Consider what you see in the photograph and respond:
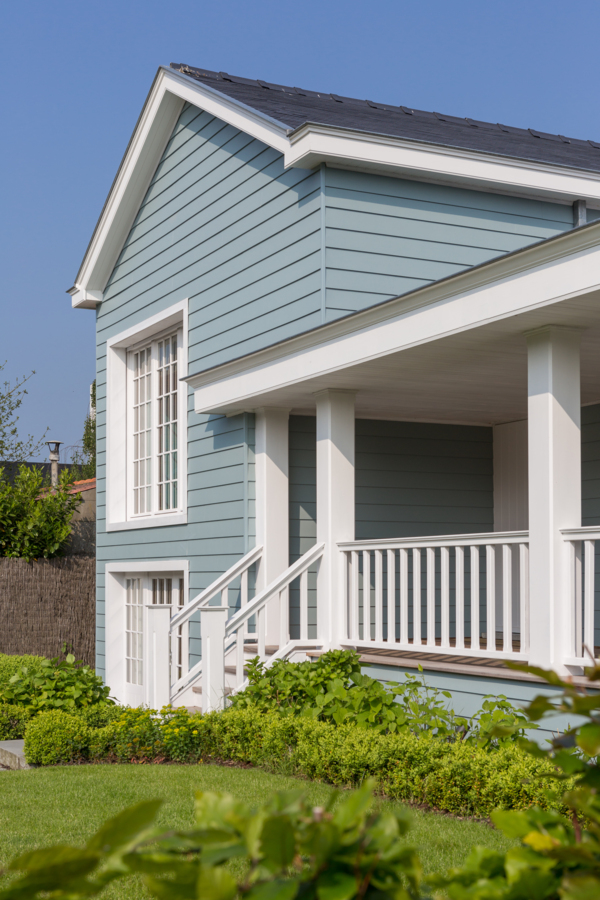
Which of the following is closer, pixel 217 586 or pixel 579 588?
pixel 579 588

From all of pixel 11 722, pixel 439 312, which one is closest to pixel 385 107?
pixel 439 312

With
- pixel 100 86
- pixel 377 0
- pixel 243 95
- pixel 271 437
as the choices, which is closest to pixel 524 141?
pixel 243 95

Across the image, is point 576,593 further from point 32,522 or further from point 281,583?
point 32,522

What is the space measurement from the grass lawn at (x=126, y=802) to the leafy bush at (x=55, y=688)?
4.35 ft

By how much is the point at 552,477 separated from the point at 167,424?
22.1ft

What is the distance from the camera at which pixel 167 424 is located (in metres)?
11.5

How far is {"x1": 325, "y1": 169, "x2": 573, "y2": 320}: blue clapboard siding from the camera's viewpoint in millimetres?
8297

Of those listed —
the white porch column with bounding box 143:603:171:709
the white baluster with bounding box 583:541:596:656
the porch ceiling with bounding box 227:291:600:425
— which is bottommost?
the white porch column with bounding box 143:603:171:709

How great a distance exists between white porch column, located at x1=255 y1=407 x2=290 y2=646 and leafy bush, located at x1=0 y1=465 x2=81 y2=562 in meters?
6.44

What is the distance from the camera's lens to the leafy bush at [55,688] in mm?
8398

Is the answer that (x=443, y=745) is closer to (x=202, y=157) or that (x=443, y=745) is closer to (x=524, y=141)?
(x=202, y=157)

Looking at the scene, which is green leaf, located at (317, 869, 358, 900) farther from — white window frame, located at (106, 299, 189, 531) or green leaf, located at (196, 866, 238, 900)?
white window frame, located at (106, 299, 189, 531)

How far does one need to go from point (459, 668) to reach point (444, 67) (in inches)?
1241

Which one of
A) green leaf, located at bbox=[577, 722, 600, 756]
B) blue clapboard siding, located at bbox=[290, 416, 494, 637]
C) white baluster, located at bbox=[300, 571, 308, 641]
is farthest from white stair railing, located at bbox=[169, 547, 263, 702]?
green leaf, located at bbox=[577, 722, 600, 756]
